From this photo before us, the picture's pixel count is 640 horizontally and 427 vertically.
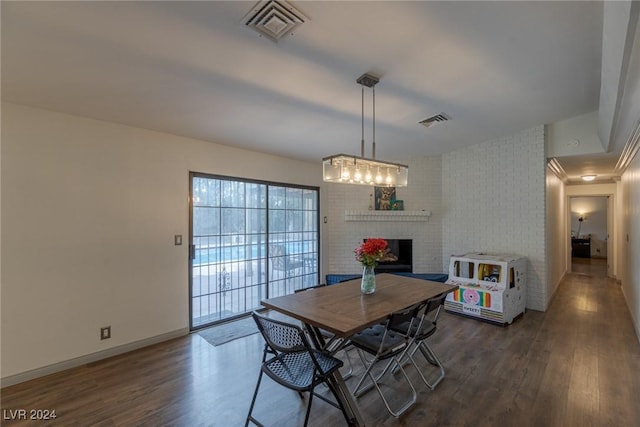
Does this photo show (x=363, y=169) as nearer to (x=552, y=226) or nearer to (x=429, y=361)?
(x=429, y=361)

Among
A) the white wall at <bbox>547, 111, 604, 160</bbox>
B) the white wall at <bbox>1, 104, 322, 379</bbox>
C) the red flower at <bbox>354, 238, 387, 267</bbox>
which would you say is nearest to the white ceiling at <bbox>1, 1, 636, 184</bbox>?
the white wall at <bbox>1, 104, 322, 379</bbox>

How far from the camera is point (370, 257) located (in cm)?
262

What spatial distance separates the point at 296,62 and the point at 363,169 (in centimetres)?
103

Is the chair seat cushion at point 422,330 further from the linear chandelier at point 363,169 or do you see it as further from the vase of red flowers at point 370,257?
the linear chandelier at point 363,169

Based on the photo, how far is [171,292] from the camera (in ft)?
11.6

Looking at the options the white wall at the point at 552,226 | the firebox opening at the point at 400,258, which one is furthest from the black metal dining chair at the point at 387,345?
the white wall at the point at 552,226

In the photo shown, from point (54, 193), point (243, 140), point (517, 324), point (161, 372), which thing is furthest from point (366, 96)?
point (517, 324)

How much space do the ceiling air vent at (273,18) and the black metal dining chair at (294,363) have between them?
6.13ft

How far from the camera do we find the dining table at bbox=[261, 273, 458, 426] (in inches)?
77.2

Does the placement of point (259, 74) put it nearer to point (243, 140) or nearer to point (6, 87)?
point (243, 140)

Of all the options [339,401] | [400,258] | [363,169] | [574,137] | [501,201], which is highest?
[574,137]

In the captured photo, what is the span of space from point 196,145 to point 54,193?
151 centimetres

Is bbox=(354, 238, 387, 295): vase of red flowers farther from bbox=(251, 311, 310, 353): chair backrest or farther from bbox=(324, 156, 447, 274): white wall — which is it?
bbox=(324, 156, 447, 274): white wall

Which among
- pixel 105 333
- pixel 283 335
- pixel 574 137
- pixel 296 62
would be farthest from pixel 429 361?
pixel 574 137
